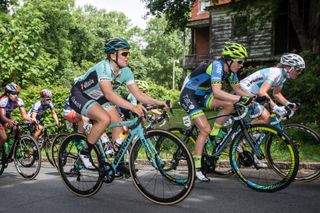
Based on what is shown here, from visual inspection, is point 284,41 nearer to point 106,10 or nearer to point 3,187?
point 3,187

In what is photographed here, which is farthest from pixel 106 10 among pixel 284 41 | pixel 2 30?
pixel 2 30

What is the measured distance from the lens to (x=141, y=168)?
196 inches

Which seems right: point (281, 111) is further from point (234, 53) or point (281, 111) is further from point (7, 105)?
point (7, 105)

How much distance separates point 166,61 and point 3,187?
230ft

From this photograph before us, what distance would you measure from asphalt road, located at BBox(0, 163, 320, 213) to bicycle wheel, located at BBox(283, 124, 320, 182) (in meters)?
0.16

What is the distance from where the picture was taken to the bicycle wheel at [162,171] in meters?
4.51

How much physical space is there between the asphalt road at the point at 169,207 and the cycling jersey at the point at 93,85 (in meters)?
1.26

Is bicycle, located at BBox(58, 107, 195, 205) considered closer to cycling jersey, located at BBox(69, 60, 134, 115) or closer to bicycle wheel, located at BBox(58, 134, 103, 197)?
bicycle wheel, located at BBox(58, 134, 103, 197)

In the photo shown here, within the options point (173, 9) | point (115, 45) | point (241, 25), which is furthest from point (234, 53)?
point (173, 9)

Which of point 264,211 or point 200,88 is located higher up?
point 200,88

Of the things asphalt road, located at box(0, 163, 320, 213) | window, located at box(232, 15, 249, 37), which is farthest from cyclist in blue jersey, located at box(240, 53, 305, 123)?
window, located at box(232, 15, 249, 37)

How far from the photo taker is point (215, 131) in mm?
5992

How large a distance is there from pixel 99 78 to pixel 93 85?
30 cm

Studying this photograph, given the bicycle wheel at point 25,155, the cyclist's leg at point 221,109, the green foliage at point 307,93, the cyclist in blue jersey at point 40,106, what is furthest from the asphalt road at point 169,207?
the green foliage at point 307,93
